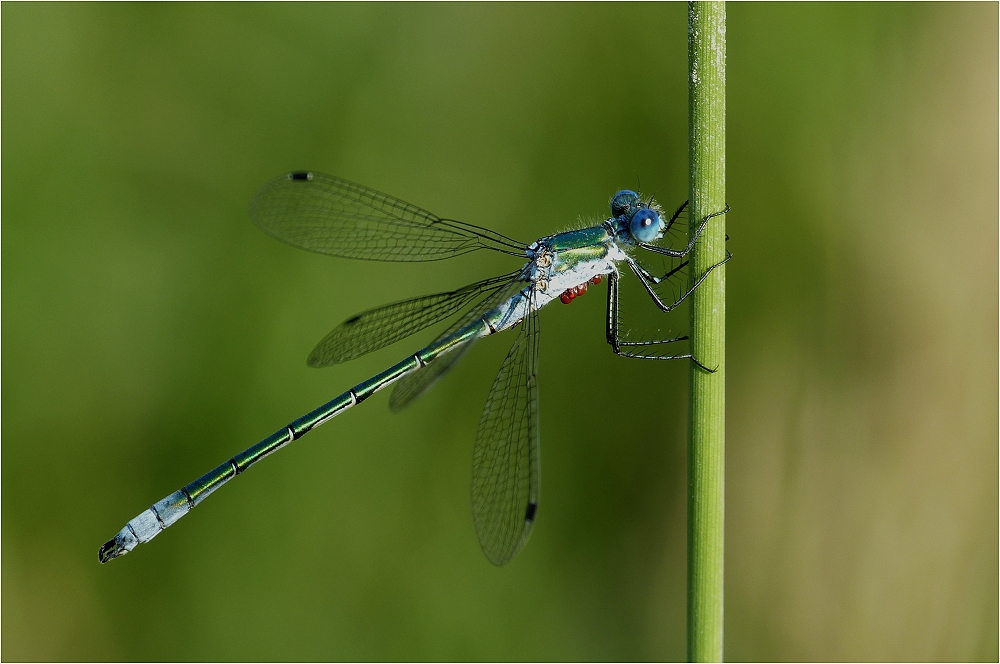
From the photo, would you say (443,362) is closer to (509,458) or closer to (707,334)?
(509,458)

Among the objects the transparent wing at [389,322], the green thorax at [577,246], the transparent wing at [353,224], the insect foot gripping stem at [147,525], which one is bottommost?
the insect foot gripping stem at [147,525]

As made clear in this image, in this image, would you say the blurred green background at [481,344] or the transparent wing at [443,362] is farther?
the blurred green background at [481,344]

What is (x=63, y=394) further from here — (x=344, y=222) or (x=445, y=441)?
(x=445, y=441)

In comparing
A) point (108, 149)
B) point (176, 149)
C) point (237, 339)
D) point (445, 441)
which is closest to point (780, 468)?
point (445, 441)

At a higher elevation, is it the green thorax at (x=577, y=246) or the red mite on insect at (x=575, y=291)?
the green thorax at (x=577, y=246)

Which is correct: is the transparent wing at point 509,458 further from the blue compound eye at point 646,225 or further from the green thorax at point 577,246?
the blue compound eye at point 646,225

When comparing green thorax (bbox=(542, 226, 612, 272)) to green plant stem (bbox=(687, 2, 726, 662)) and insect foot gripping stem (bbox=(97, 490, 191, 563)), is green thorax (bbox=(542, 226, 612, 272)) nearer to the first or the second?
green plant stem (bbox=(687, 2, 726, 662))

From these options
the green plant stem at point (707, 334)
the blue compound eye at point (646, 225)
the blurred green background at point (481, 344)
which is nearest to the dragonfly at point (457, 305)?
the blue compound eye at point (646, 225)
